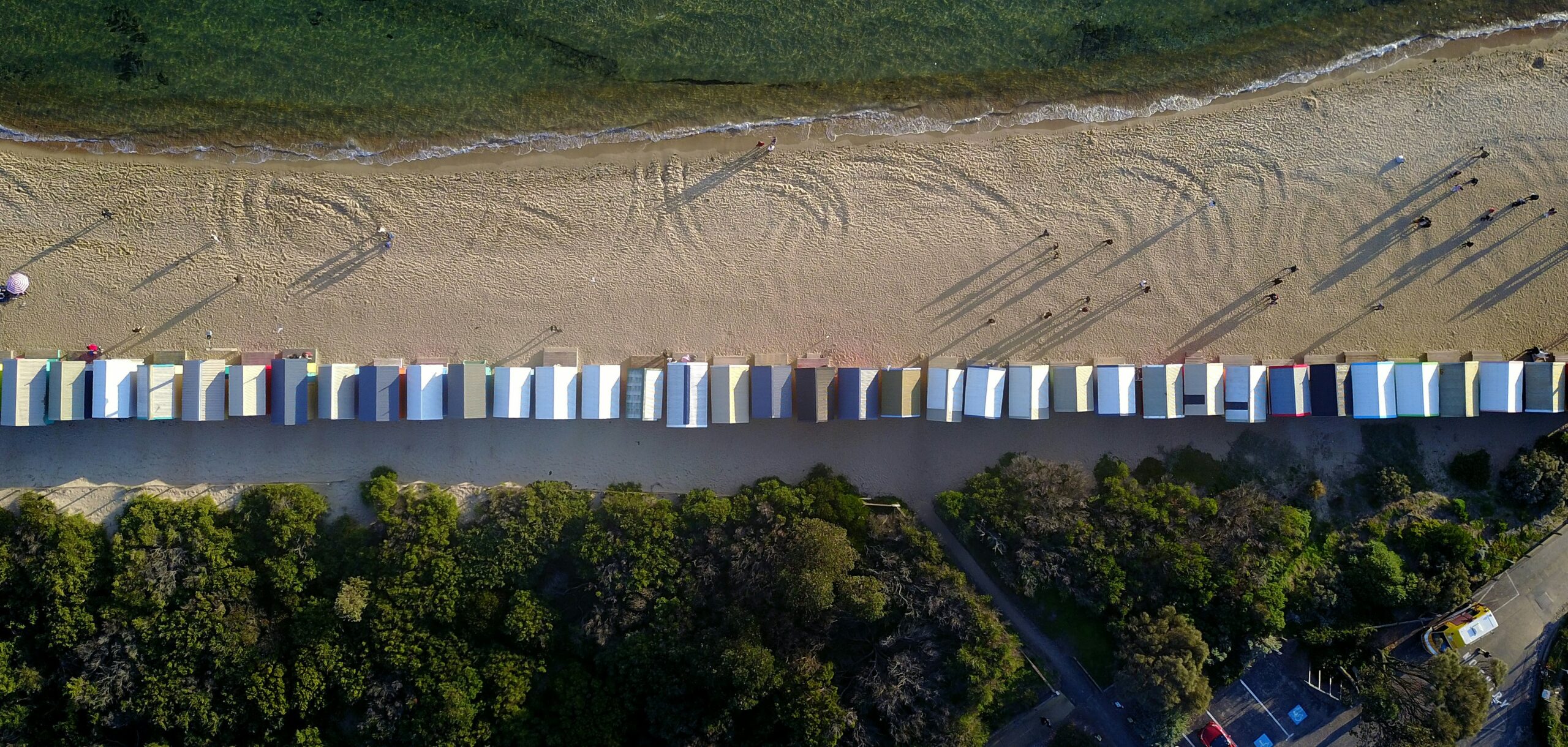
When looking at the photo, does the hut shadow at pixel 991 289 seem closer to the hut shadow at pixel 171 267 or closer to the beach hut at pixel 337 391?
the beach hut at pixel 337 391

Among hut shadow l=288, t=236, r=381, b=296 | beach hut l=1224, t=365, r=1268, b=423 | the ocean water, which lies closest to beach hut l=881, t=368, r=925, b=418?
the ocean water

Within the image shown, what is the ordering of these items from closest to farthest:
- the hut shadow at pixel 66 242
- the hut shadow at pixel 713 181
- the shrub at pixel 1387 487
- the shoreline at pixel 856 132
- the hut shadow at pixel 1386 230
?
the shrub at pixel 1387 487, the hut shadow at pixel 1386 230, the hut shadow at pixel 66 242, the hut shadow at pixel 713 181, the shoreline at pixel 856 132

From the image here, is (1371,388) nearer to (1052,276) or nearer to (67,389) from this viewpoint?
(1052,276)

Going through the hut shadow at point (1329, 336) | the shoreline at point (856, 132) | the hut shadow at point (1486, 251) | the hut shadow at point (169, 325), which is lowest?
the hut shadow at point (1329, 336)

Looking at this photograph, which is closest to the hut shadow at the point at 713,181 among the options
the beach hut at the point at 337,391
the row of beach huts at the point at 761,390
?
the row of beach huts at the point at 761,390

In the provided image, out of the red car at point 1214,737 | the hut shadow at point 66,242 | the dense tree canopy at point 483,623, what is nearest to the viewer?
the dense tree canopy at point 483,623

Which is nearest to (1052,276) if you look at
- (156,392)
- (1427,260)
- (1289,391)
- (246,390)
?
(1289,391)

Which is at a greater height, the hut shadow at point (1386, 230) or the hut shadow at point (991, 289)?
the hut shadow at point (1386, 230)
